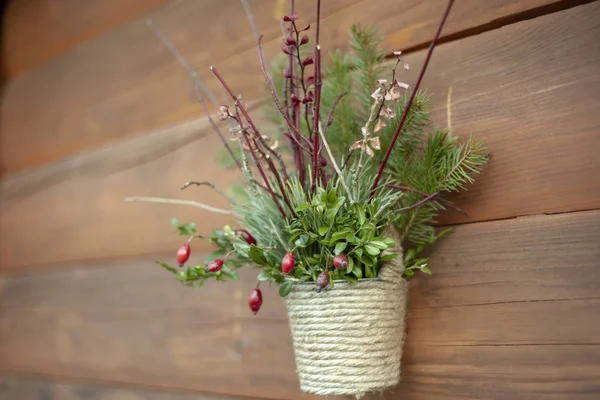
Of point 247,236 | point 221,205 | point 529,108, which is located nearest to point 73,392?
point 221,205

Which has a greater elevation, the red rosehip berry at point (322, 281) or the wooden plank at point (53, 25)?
the wooden plank at point (53, 25)

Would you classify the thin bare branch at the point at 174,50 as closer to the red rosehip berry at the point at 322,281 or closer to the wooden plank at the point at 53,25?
the wooden plank at the point at 53,25

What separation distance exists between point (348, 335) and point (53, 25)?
1348mm

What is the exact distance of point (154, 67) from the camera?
1317 millimetres

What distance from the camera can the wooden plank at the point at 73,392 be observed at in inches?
46.3

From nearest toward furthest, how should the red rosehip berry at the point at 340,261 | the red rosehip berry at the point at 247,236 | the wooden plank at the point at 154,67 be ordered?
1. the red rosehip berry at the point at 340,261
2. the red rosehip berry at the point at 247,236
3. the wooden plank at the point at 154,67

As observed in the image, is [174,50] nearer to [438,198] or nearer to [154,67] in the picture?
[154,67]

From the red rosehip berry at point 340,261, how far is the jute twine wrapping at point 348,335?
4cm

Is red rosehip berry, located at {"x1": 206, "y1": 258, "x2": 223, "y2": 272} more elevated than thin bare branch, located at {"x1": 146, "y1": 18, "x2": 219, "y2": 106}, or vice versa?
thin bare branch, located at {"x1": 146, "y1": 18, "x2": 219, "y2": 106}

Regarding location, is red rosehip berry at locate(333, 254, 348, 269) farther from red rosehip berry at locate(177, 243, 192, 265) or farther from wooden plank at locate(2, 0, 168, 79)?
wooden plank at locate(2, 0, 168, 79)

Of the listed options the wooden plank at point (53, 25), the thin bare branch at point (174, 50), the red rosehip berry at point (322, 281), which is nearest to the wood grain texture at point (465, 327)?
the red rosehip berry at point (322, 281)

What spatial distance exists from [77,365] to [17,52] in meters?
0.94

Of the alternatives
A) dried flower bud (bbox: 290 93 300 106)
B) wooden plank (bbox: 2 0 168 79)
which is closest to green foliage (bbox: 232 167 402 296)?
dried flower bud (bbox: 290 93 300 106)

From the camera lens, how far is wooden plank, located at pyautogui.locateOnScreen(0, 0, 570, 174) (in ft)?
2.88
